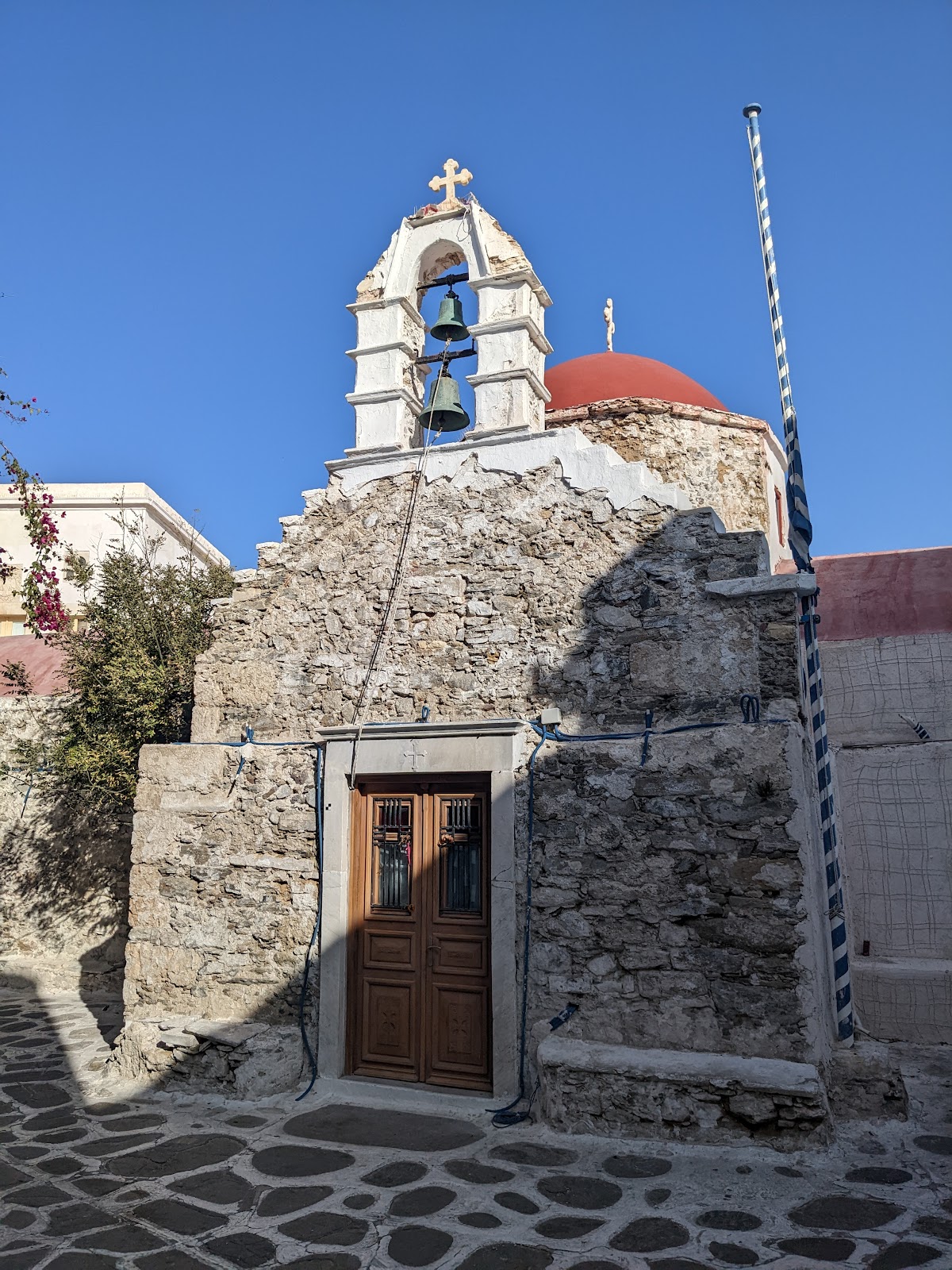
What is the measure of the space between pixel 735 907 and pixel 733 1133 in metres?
0.97

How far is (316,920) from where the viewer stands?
5.03 m

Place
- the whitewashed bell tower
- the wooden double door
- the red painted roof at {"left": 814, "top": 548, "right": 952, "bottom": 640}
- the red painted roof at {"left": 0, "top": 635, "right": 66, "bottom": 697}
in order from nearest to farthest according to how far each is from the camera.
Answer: the wooden double door, the whitewashed bell tower, the red painted roof at {"left": 814, "top": 548, "right": 952, "bottom": 640}, the red painted roof at {"left": 0, "top": 635, "right": 66, "bottom": 697}

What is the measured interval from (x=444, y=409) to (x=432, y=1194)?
444 cm

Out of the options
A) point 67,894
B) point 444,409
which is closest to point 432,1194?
point 444,409

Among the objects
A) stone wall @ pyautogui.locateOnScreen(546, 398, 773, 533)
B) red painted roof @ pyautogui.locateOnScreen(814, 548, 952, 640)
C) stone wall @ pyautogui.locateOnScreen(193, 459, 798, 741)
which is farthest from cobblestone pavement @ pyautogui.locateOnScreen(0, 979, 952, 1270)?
stone wall @ pyautogui.locateOnScreen(546, 398, 773, 533)

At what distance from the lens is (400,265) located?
5.95m

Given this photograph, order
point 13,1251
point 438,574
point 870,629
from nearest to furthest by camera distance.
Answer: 1. point 13,1251
2. point 438,574
3. point 870,629

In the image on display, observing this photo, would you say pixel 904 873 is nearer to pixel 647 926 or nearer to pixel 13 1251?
pixel 647 926

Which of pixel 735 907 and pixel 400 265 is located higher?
pixel 400 265

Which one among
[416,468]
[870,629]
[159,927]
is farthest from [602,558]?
[159,927]

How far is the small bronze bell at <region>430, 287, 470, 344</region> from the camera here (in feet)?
19.4

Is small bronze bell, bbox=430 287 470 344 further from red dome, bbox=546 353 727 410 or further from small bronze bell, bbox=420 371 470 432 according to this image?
red dome, bbox=546 353 727 410

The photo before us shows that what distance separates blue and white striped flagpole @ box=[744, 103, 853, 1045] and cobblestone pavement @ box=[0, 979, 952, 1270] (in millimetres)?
717

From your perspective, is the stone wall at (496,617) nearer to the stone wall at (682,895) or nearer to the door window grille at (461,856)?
the stone wall at (682,895)
